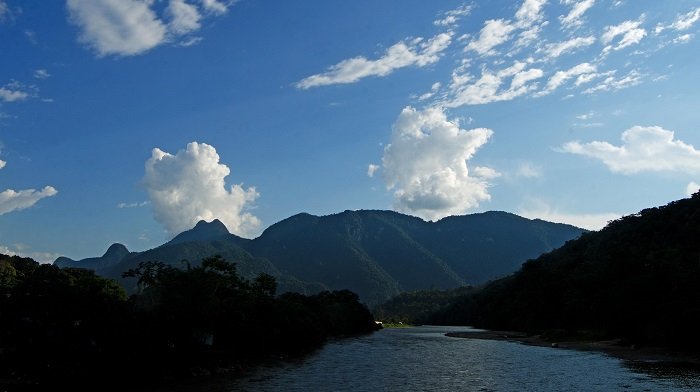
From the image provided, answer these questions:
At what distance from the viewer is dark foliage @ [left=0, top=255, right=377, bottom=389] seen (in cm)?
4647

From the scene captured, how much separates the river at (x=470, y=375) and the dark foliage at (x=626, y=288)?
1117cm

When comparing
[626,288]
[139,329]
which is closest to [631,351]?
[626,288]

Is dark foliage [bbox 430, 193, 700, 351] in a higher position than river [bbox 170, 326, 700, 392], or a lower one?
higher

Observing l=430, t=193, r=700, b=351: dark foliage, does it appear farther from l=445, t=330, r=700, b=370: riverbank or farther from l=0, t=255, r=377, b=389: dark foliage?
l=0, t=255, r=377, b=389: dark foliage

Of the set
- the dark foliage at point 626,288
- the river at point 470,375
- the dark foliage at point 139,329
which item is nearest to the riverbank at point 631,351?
the dark foliage at point 626,288

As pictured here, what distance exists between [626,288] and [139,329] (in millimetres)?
70037

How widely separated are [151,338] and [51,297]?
973 centimetres

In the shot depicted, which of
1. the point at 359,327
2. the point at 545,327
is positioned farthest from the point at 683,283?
the point at 359,327

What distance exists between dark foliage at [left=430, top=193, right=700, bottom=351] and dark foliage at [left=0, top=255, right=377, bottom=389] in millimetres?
51659

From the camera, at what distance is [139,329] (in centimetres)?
5362

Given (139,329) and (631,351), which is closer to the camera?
(139,329)

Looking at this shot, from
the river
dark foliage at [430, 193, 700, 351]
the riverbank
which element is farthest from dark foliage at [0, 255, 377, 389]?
dark foliage at [430, 193, 700, 351]

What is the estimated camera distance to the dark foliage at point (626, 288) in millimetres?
73562

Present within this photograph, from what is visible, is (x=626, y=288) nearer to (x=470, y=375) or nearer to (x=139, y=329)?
(x=470, y=375)
